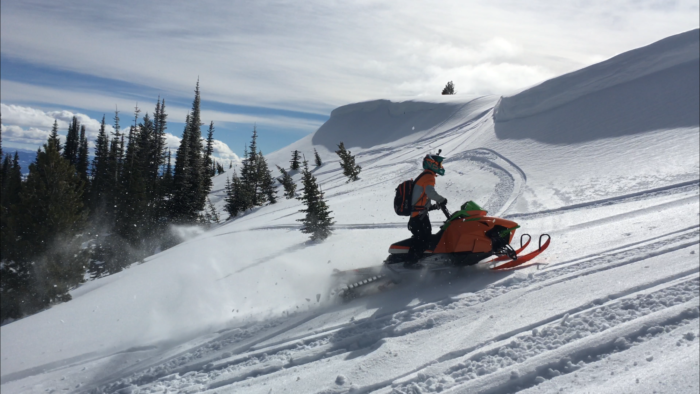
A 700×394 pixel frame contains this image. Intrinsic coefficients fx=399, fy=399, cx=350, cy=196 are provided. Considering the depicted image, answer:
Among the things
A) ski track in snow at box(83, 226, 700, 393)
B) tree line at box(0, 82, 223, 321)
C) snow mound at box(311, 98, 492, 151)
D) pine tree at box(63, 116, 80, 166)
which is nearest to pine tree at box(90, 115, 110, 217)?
tree line at box(0, 82, 223, 321)

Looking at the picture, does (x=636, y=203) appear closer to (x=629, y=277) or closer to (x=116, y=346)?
(x=629, y=277)

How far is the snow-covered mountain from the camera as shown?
367cm

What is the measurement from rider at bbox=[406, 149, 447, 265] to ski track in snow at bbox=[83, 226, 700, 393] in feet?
3.78

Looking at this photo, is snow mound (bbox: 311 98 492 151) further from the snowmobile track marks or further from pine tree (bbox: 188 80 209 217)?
the snowmobile track marks

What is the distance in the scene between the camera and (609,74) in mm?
18906

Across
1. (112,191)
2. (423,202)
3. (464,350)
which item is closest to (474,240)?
(423,202)

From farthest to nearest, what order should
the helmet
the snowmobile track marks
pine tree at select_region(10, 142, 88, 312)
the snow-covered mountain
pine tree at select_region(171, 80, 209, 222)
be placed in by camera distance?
pine tree at select_region(171, 80, 209, 222), pine tree at select_region(10, 142, 88, 312), the helmet, the snow-covered mountain, the snowmobile track marks

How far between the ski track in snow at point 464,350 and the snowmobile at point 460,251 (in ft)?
1.83

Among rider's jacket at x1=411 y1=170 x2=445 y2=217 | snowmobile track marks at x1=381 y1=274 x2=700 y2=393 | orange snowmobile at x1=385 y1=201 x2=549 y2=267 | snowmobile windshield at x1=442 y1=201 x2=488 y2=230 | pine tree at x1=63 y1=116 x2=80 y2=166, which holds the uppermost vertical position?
pine tree at x1=63 y1=116 x2=80 y2=166

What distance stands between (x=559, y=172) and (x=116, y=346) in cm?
1243

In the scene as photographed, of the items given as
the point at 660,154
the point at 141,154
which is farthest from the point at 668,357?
the point at 141,154

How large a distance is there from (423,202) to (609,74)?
18051 mm

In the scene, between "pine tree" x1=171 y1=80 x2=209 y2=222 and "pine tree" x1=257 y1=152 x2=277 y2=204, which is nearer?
"pine tree" x1=171 y1=80 x2=209 y2=222

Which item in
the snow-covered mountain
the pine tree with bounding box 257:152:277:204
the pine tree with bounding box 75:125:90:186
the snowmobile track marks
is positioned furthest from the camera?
the pine tree with bounding box 75:125:90:186
